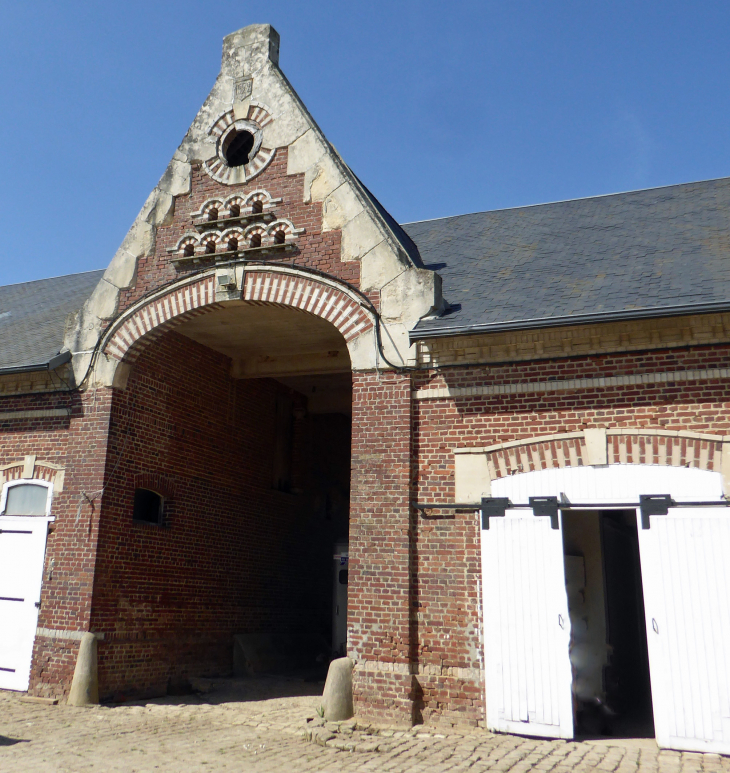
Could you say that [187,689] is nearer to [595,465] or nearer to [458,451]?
[458,451]

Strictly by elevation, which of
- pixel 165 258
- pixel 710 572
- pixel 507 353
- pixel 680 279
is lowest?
pixel 710 572

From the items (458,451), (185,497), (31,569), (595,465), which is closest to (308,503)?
(185,497)

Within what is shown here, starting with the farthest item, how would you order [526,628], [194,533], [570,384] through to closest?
[194,533], [570,384], [526,628]

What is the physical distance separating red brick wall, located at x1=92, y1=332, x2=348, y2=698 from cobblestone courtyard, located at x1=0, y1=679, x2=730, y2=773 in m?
1.36

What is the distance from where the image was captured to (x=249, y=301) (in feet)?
33.6

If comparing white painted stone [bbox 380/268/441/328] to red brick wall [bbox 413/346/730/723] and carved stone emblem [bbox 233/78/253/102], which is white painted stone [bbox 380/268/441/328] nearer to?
red brick wall [bbox 413/346/730/723]

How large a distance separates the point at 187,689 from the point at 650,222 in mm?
9927

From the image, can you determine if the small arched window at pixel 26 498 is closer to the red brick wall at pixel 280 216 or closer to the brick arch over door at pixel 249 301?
the brick arch over door at pixel 249 301

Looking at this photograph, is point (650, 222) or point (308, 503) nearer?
point (650, 222)

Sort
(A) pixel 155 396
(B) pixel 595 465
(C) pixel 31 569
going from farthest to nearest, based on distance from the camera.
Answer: (A) pixel 155 396 < (C) pixel 31 569 < (B) pixel 595 465

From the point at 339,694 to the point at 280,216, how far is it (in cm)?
635

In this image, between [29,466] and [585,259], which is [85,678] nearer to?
[29,466]

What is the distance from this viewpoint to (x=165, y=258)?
1088 centimetres

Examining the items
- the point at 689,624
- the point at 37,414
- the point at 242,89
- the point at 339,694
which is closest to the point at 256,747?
the point at 339,694
